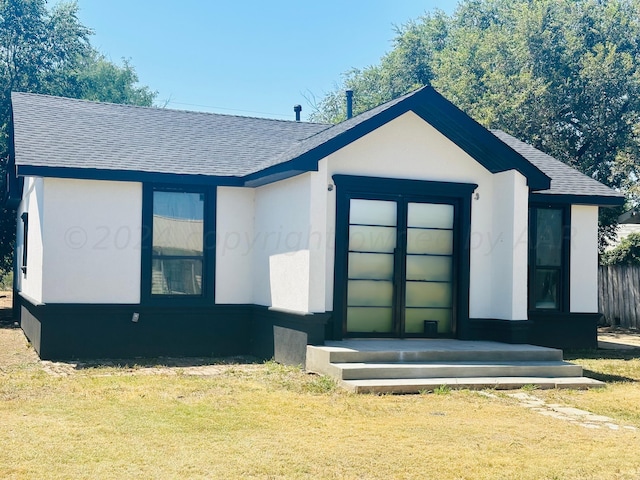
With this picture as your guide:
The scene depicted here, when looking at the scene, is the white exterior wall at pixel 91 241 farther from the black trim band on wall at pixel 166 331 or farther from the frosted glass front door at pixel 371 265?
the frosted glass front door at pixel 371 265

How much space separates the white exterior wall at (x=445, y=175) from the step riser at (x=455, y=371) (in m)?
1.66

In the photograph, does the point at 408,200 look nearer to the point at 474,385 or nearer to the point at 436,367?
the point at 436,367

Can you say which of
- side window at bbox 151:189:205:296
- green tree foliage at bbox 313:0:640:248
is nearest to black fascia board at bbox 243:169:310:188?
side window at bbox 151:189:205:296

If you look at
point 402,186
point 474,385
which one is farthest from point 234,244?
point 474,385

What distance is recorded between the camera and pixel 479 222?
11992mm

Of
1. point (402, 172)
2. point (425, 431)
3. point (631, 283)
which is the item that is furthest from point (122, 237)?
point (631, 283)

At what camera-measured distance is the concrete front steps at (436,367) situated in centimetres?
923

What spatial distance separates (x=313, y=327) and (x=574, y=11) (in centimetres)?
1953

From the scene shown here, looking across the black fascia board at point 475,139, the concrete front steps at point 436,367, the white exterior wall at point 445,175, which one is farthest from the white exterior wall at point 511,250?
the concrete front steps at point 436,367

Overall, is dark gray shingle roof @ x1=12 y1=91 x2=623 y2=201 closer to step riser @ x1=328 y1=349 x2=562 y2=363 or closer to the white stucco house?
the white stucco house

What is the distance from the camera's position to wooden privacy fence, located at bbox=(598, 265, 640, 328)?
720 inches

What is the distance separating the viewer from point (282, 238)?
11.5 metres

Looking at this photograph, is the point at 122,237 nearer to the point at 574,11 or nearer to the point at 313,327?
the point at 313,327

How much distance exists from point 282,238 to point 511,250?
3.45m
